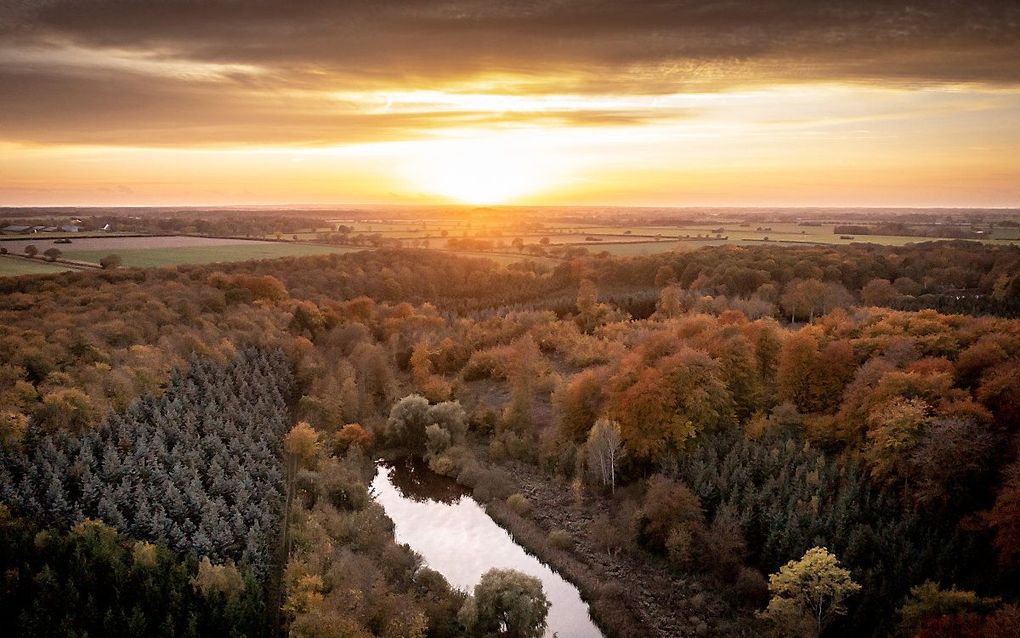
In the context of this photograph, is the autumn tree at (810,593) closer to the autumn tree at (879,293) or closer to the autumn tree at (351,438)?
the autumn tree at (351,438)

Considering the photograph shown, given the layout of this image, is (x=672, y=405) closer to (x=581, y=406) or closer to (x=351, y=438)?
(x=581, y=406)

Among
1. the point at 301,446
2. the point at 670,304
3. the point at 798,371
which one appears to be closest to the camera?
the point at 301,446

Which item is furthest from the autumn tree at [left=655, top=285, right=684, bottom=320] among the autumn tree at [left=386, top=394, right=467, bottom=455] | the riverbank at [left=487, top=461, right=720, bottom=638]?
the riverbank at [left=487, top=461, right=720, bottom=638]

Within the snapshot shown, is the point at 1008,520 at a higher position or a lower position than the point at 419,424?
higher

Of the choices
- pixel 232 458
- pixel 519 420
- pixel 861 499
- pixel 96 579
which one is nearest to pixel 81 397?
pixel 232 458

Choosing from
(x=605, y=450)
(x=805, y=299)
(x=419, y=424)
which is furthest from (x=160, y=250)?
(x=805, y=299)

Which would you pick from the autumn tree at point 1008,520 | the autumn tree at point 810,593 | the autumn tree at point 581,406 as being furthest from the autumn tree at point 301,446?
the autumn tree at point 1008,520
